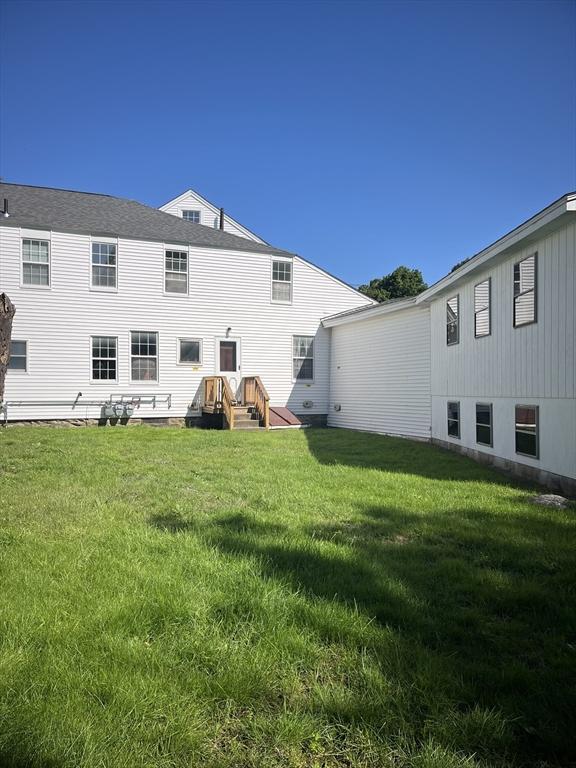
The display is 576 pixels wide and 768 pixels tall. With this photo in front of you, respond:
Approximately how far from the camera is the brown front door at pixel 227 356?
17.2 metres

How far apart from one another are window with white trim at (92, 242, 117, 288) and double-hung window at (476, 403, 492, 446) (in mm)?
11707

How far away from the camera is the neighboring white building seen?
49.1 ft

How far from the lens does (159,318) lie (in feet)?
53.8

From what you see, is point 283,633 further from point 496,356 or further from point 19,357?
point 19,357

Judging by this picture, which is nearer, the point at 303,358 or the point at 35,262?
the point at 35,262

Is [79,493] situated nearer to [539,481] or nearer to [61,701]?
[61,701]

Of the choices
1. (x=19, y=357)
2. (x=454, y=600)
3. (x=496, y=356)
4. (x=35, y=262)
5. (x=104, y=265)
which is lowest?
(x=454, y=600)

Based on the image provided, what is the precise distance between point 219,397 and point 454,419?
25.1 ft

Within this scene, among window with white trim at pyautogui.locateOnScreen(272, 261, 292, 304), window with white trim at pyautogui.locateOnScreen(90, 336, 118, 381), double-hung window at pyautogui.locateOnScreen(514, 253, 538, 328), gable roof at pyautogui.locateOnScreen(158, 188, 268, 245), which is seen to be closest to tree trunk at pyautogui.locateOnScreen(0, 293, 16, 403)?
window with white trim at pyautogui.locateOnScreen(90, 336, 118, 381)

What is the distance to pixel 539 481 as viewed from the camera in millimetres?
7562

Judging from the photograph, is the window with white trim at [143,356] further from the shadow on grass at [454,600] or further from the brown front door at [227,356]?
the shadow on grass at [454,600]

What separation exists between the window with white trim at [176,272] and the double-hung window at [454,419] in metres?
9.62

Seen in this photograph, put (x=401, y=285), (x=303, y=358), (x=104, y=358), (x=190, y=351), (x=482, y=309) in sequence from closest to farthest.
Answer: (x=482, y=309), (x=104, y=358), (x=190, y=351), (x=303, y=358), (x=401, y=285)

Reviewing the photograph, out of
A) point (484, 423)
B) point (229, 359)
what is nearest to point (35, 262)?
point (229, 359)
